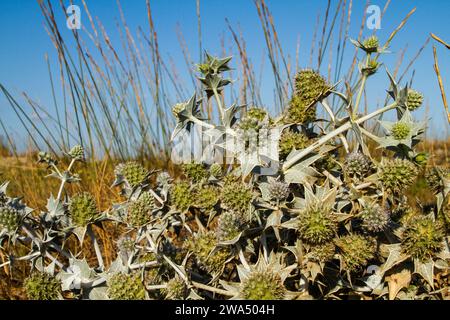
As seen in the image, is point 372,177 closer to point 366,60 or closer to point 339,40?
point 366,60

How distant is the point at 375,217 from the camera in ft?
4.50

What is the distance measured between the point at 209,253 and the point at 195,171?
0.41 metres

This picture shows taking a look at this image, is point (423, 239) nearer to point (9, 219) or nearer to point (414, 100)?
point (414, 100)

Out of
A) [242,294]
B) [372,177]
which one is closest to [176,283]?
[242,294]

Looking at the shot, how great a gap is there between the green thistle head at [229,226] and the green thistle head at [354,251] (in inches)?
13.4

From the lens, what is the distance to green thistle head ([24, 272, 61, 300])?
149 cm

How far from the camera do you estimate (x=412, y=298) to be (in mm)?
1566

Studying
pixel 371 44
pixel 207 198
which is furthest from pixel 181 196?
pixel 371 44

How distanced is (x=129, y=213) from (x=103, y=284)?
30 cm

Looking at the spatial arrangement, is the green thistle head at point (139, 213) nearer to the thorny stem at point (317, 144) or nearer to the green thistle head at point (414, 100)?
the thorny stem at point (317, 144)

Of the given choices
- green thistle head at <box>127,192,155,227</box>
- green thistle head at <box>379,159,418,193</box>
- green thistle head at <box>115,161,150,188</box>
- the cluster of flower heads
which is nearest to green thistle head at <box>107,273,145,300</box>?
Answer: the cluster of flower heads

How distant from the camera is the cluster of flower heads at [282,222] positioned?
1381mm

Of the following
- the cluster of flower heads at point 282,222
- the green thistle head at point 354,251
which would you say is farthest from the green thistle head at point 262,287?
the green thistle head at point 354,251

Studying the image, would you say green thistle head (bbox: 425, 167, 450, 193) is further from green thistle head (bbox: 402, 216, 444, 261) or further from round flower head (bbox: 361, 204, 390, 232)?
round flower head (bbox: 361, 204, 390, 232)
